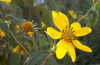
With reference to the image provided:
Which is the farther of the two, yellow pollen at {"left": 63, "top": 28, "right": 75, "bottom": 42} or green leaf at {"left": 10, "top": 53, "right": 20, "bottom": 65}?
green leaf at {"left": 10, "top": 53, "right": 20, "bottom": 65}

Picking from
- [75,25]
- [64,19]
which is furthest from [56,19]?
[75,25]

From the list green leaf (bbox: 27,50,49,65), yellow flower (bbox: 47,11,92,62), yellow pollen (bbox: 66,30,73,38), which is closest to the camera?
green leaf (bbox: 27,50,49,65)

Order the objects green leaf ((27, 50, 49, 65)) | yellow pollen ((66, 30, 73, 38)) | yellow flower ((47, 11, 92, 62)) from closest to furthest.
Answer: green leaf ((27, 50, 49, 65)) < yellow flower ((47, 11, 92, 62)) < yellow pollen ((66, 30, 73, 38))

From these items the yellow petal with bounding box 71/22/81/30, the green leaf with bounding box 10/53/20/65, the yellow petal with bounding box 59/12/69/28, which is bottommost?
the green leaf with bounding box 10/53/20/65

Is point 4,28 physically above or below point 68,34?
above

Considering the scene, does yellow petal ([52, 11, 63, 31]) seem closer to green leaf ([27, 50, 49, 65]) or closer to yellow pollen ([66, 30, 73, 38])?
yellow pollen ([66, 30, 73, 38])

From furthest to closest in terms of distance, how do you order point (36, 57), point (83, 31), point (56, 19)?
1. point (83, 31)
2. point (56, 19)
3. point (36, 57)

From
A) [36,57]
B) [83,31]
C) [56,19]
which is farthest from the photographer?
[83,31]

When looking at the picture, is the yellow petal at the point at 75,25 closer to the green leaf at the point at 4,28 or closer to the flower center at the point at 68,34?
the flower center at the point at 68,34

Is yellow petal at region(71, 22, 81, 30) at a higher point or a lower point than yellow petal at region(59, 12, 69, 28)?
lower

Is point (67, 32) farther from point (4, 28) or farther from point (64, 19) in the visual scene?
point (4, 28)

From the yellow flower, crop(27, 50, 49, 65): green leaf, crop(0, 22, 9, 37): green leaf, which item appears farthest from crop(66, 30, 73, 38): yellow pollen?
crop(0, 22, 9, 37): green leaf
